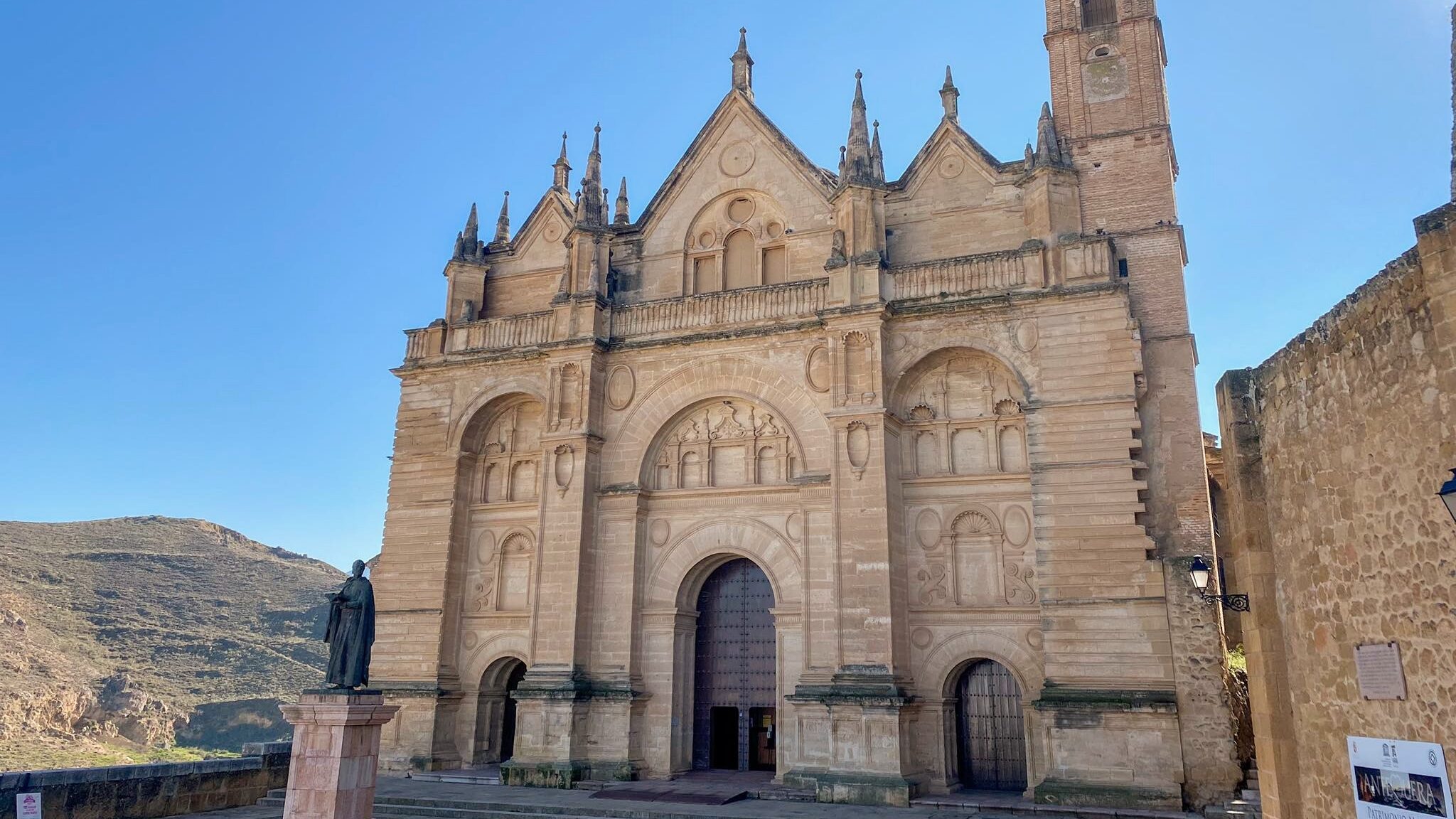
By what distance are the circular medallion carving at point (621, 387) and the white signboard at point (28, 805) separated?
1377cm

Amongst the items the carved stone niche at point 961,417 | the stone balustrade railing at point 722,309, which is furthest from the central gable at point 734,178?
the carved stone niche at point 961,417

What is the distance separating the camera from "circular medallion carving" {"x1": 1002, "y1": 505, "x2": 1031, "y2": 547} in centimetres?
1995

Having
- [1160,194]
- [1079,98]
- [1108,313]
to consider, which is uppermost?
[1079,98]

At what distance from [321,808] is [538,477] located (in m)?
12.2

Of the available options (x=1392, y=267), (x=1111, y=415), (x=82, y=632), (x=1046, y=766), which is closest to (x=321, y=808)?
(x=1046, y=766)

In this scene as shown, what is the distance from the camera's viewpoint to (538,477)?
2462 centimetres

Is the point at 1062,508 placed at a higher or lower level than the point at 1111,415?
lower

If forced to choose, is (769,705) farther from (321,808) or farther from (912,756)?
(321,808)

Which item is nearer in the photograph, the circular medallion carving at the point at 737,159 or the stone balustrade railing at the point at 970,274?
the stone balustrade railing at the point at 970,274

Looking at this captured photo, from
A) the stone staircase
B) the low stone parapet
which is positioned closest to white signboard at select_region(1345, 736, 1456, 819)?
the stone staircase

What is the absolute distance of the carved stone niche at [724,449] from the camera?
2234 cm

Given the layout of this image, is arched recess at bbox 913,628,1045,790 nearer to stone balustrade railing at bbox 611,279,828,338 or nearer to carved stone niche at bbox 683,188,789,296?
stone balustrade railing at bbox 611,279,828,338

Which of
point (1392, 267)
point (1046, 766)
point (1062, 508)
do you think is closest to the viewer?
point (1392, 267)

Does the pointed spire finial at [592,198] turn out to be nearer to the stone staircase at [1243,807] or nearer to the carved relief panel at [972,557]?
the carved relief panel at [972,557]
